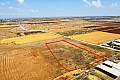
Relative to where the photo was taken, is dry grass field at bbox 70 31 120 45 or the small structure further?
dry grass field at bbox 70 31 120 45

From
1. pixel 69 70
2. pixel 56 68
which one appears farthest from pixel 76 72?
pixel 56 68

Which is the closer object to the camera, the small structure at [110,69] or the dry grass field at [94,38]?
the small structure at [110,69]

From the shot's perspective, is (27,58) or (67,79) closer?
(67,79)

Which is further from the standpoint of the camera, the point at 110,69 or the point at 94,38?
the point at 94,38

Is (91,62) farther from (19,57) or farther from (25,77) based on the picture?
(19,57)

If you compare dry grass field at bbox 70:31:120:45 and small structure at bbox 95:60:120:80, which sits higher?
small structure at bbox 95:60:120:80

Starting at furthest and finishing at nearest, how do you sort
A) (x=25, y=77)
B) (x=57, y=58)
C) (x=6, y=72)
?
(x=57, y=58), (x=6, y=72), (x=25, y=77)

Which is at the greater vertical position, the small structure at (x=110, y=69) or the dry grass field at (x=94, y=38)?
the small structure at (x=110, y=69)

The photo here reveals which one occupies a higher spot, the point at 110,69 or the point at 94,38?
the point at 110,69

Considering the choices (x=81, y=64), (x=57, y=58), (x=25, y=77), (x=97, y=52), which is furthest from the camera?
(x=97, y=52)

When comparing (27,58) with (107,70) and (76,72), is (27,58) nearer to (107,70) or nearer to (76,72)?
(76,72)
